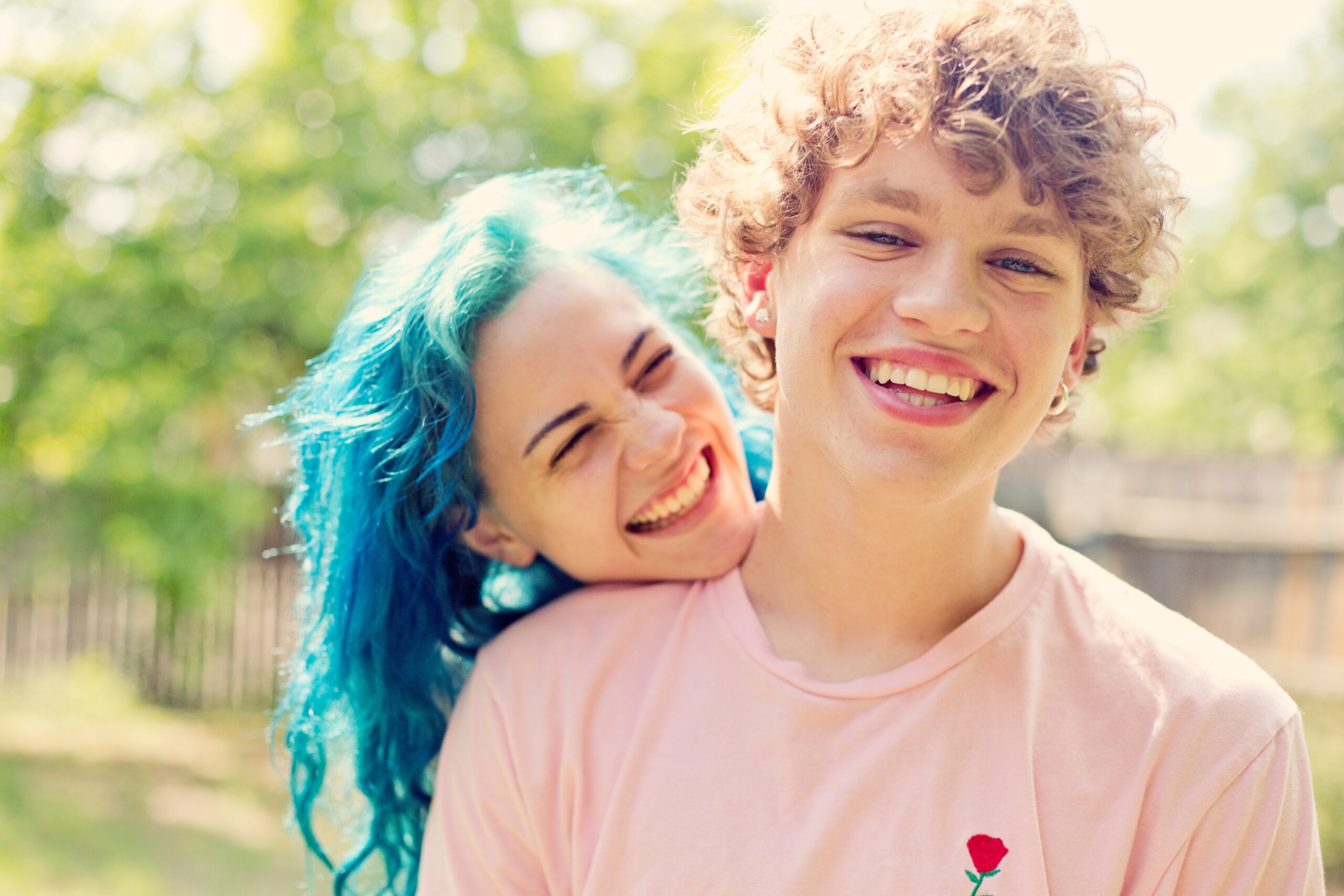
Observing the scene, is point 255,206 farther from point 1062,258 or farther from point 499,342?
point 1062,258

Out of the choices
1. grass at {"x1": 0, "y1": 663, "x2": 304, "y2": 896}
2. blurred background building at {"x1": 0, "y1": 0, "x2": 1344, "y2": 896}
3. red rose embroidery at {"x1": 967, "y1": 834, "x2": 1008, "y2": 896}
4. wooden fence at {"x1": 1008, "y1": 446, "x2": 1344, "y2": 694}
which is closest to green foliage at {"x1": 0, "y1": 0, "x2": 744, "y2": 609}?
blurred background building at {"x1": 0, "y1": 0, "x2": 1344, "y2": 896}

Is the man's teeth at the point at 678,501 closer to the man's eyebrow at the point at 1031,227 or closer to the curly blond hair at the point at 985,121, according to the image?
the curly blond hair at the point at 985,121

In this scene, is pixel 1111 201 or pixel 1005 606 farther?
pixel 1005 606

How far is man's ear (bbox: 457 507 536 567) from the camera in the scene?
84.5 inches

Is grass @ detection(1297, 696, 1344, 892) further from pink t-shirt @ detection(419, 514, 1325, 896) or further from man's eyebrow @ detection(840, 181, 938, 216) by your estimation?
man's eyebrow @ detection(840, 181, 938, 216)

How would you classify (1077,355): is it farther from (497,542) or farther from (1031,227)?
(497,542)

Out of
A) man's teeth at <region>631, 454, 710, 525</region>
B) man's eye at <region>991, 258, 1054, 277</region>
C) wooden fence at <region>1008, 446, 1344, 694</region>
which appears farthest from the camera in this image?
Answer: wooden fence at <region>1008, 446, 1344, 694</region>

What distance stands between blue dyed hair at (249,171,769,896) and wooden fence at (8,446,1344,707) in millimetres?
5882

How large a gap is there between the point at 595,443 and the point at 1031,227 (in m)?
0.83

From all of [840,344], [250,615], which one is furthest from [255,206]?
[840,344]

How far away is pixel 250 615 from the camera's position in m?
8.39

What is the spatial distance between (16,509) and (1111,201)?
23.3 feet

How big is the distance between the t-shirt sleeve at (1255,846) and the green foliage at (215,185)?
197 inches

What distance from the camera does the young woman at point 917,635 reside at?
58.7 inches
